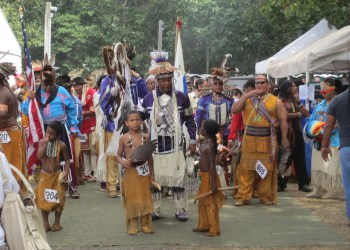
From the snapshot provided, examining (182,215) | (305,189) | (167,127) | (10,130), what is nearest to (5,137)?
(10,130)

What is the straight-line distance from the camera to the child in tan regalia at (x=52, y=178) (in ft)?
26.6

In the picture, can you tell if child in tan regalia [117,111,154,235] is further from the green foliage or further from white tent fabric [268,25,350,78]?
the green foliage

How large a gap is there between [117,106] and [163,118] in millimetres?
1320

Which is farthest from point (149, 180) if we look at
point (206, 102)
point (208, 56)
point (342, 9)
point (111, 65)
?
point (208, 56)

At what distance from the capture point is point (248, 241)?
7676 millimetres

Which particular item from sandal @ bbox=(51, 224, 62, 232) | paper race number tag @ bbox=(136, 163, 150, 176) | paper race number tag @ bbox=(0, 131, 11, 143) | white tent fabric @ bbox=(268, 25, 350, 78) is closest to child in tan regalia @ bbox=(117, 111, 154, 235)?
paper race number tag @ bbox=(136, 163, 150, 176)

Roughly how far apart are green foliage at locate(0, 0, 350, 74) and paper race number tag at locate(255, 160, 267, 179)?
24808mm

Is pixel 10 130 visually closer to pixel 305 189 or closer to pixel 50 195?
pixel 50 195

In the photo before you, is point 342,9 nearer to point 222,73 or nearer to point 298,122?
point 298,122

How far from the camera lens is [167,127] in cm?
848

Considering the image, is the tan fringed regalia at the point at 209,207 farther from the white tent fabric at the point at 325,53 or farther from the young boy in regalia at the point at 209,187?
the white tent fabric at the point at 325,53

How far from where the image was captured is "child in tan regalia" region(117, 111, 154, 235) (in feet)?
25.9

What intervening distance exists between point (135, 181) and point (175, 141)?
0.82 metres

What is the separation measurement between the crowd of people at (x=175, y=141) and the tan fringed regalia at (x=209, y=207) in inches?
0.4
